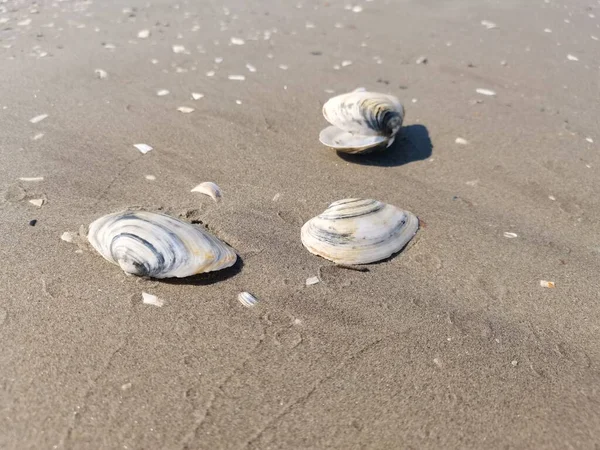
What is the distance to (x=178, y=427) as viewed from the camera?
80.5 inches

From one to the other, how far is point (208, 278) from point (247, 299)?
9.1 inches

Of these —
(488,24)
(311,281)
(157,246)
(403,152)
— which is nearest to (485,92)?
(403,152)

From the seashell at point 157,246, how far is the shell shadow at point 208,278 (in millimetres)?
54

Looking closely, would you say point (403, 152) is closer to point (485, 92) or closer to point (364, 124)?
point (364, 124)

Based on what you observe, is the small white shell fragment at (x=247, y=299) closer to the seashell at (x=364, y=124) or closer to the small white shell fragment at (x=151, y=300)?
the small white shell fragment at (x=151, y=300)

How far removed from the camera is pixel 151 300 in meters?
2.59

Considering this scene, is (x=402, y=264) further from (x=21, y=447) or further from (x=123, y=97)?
(x=123, y=97)

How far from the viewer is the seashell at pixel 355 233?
9.48ft

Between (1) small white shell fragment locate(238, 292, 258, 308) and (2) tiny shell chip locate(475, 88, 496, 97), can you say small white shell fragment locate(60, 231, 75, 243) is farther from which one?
(2) tiny shell chip locate(475, 88, 496, 97)

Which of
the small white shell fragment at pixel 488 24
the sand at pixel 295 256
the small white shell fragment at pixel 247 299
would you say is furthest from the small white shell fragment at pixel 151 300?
the small white shell fragment at pixel 488 24

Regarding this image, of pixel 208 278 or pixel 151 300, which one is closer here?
pixel 151 300

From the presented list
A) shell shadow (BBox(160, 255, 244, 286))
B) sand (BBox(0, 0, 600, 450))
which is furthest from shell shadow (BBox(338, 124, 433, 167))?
shell shadow (BBox(160, 255, 244, 286))

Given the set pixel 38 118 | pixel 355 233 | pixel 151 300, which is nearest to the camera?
pixel 151 300

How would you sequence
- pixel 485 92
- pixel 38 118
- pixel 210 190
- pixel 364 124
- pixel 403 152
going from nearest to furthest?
pixel 210 190
pixel 364 124
pixel 403 152
pixel 38 118
pixel 485 92
